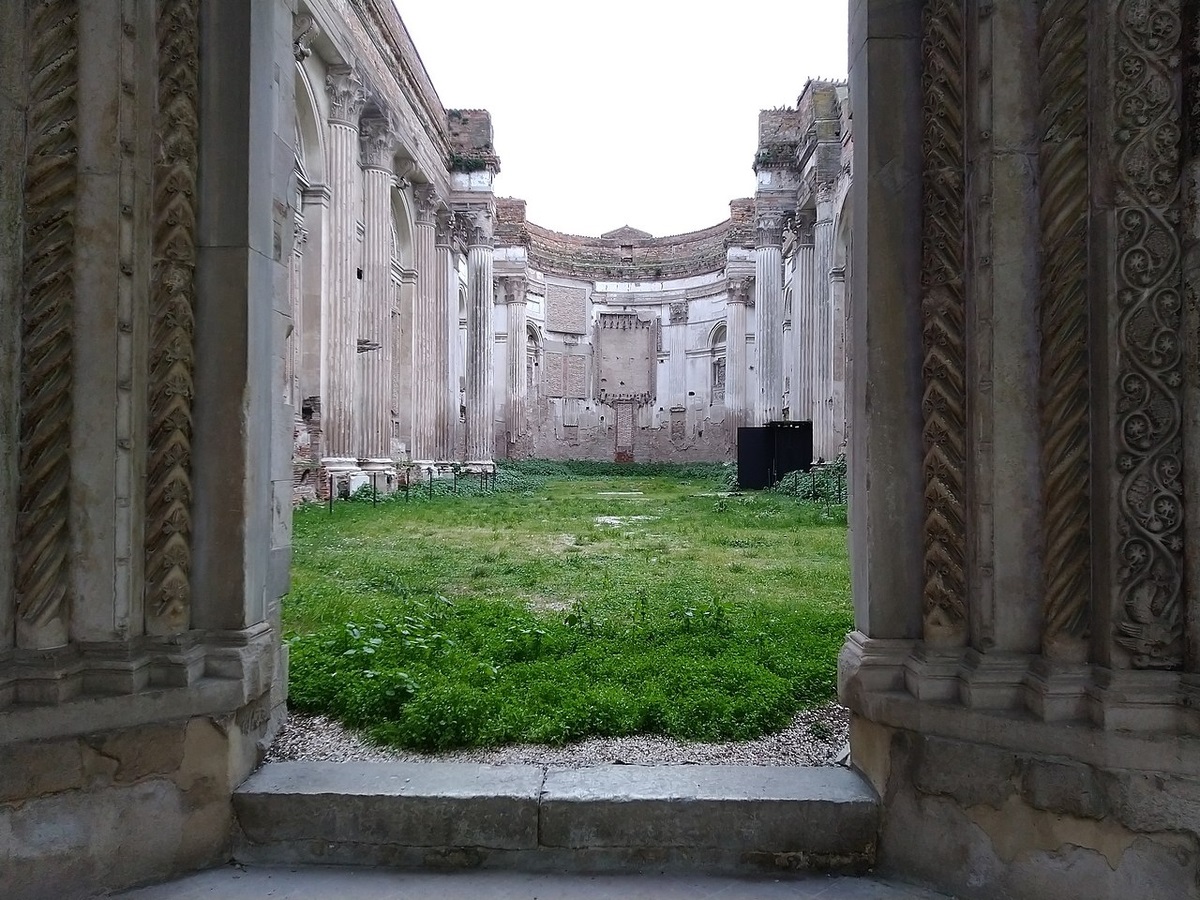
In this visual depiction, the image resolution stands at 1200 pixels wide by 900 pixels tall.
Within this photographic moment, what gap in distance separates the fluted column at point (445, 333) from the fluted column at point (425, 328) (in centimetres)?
78

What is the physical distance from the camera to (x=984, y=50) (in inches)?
92.8

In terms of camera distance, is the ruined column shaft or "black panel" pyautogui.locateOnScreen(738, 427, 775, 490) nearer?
"black panel" pyautogui.locateOnScreen(738, 427, 775, 490)

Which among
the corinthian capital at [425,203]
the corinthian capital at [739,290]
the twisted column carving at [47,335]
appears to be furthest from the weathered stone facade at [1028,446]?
the corinthian capital at [739,290]

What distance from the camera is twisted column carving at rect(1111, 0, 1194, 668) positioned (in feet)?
6.99

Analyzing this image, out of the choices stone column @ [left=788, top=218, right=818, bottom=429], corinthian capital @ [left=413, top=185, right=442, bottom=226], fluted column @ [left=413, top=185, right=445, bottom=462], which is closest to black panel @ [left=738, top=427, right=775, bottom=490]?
stone column @ [left=788, top=218, right=818, bottom=429]

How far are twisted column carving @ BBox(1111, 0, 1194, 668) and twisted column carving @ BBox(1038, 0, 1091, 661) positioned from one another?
105 mm

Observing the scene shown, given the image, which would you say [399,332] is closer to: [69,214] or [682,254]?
[69,214]

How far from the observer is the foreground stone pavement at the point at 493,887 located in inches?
85.7

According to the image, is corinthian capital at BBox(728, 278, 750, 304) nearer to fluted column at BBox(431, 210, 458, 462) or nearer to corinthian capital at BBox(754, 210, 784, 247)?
corinthian capital at BBox(754, 210, 784, 247)

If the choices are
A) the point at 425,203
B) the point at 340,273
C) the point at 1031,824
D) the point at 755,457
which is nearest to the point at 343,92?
the point at 340,273

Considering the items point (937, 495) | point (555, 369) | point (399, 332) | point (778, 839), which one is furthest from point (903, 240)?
point (555, 369)

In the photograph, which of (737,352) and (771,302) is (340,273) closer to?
(771,302)

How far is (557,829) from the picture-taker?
234 cm

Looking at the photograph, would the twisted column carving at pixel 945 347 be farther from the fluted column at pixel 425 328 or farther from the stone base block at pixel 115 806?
the fluted column at pixel 425 328
